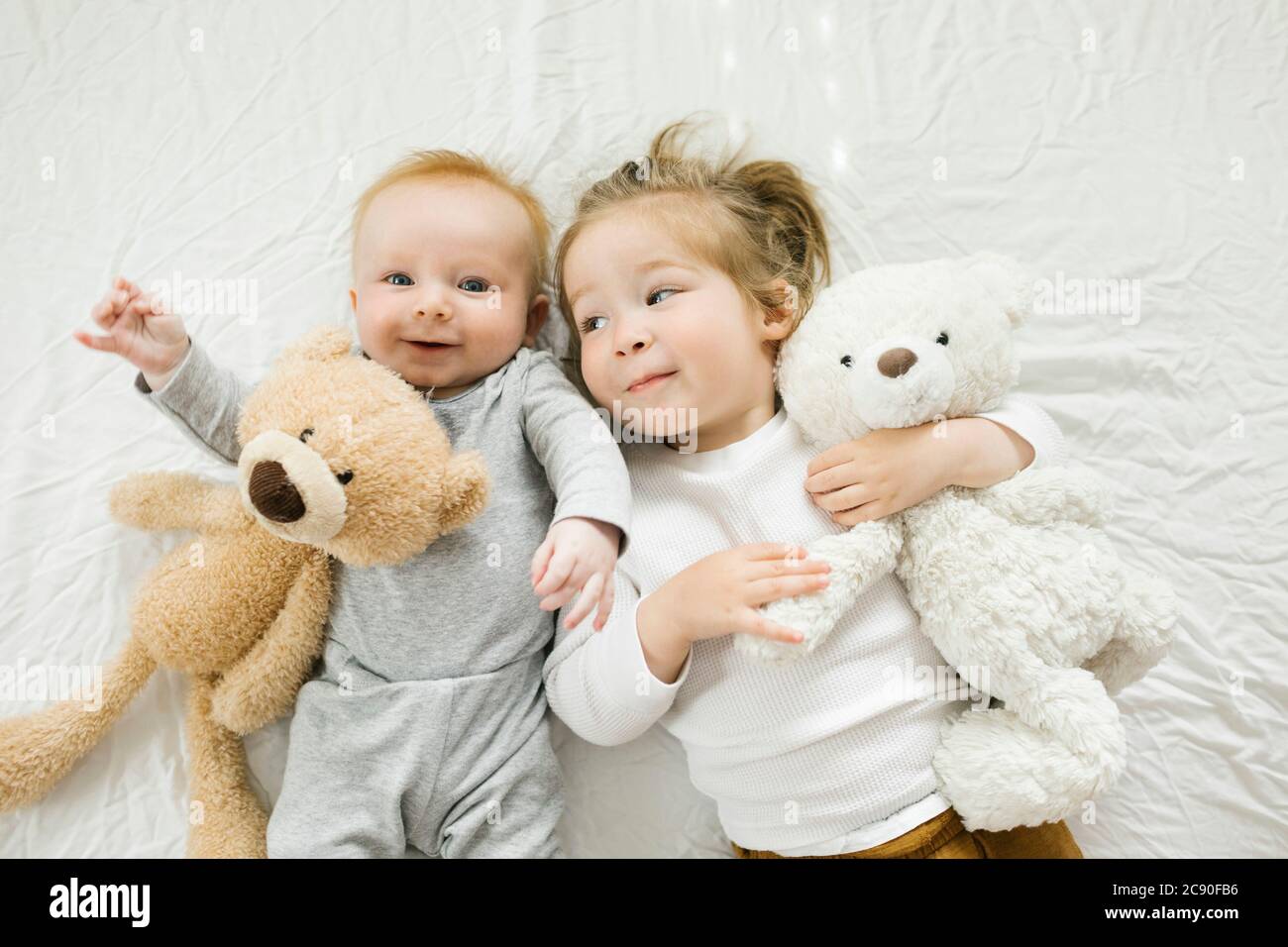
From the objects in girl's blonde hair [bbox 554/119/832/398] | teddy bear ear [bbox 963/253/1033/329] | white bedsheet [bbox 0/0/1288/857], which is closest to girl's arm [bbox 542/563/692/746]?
white bedsheet [bbox 0/0/1288/857]

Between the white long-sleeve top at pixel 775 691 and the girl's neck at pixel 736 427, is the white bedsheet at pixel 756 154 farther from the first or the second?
the girl's neck at pixel 736 427

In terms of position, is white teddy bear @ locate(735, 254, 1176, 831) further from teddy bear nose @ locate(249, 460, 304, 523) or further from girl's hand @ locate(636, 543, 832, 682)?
teddy bear nose @ locate(249, 460, 304, 523)

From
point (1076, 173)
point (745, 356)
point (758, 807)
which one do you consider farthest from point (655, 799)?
point (1076, 173)

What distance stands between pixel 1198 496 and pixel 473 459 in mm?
894

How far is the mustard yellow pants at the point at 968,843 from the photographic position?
93cm

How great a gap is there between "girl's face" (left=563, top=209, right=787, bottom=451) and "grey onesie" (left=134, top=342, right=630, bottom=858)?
0.21 feet

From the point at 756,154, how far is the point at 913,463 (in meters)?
0.52

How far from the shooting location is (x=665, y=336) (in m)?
0.97

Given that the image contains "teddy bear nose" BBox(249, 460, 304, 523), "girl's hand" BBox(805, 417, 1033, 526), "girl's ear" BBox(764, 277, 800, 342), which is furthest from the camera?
"girl's ear" BBox(764, 277, 800, 342)

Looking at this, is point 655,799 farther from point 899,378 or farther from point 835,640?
point 899,378

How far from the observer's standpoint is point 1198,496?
44.5 inches

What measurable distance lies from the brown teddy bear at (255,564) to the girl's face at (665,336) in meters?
0.20

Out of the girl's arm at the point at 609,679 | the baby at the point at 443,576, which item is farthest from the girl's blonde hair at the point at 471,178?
the girl's arm at the point at 609,679

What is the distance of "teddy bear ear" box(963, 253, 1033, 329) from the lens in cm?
95
